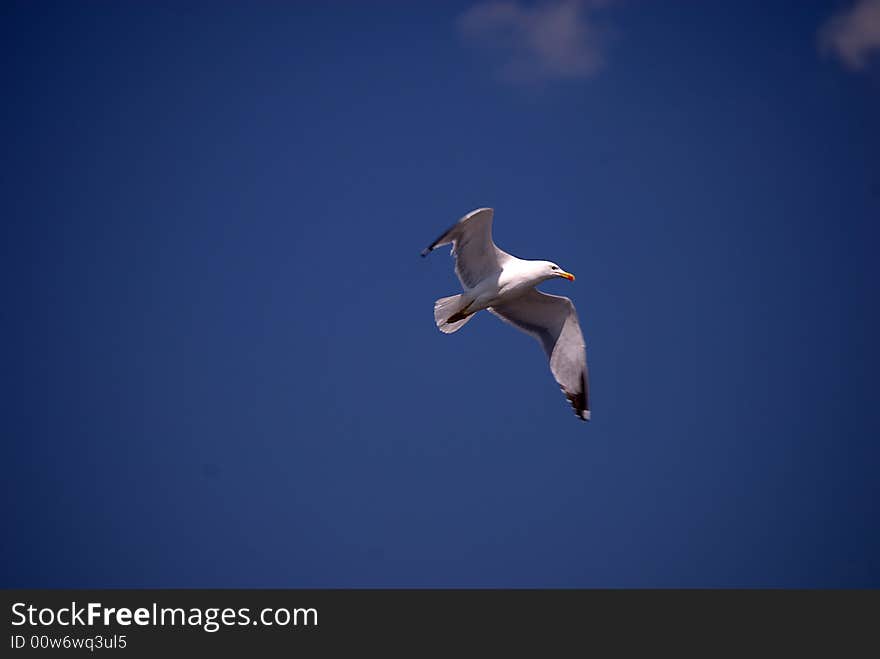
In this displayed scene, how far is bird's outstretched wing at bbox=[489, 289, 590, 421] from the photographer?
13523mm

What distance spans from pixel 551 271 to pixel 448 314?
3.60 feet

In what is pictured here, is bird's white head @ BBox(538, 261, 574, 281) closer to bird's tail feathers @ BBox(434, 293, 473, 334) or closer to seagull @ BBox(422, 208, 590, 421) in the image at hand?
seagull @ BBox(422, 208, 590, 421)

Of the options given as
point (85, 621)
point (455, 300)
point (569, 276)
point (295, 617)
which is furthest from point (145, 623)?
point (569, 276)

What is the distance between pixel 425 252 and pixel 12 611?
6376mm

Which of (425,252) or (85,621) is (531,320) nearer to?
(425,252)

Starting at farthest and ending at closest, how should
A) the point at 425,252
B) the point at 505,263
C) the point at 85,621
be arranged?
the point at 85,621, the point at 505,263, the point at 425,252

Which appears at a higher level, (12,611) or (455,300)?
(455,300)

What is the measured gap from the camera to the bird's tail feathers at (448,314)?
1308 cm

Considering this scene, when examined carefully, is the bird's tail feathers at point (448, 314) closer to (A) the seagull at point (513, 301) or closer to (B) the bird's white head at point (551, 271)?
(A) the seagull at point (513, 301)

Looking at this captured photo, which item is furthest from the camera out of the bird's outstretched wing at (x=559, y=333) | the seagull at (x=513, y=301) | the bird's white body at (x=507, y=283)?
the bird's outstretched wing at (x=559, y=333)

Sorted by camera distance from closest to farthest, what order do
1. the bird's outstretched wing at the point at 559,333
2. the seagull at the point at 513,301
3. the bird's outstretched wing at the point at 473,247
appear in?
the bird's outstretched wing at the point at 473,247 → the seagull at the point at 513,301 → the bird's outstretched wing at the point at 559,333

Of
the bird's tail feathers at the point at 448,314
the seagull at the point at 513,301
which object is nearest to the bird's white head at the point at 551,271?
the seagull at the point at 513,301

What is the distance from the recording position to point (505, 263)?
42.5 ft

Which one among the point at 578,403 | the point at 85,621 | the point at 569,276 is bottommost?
the point at 85,621
